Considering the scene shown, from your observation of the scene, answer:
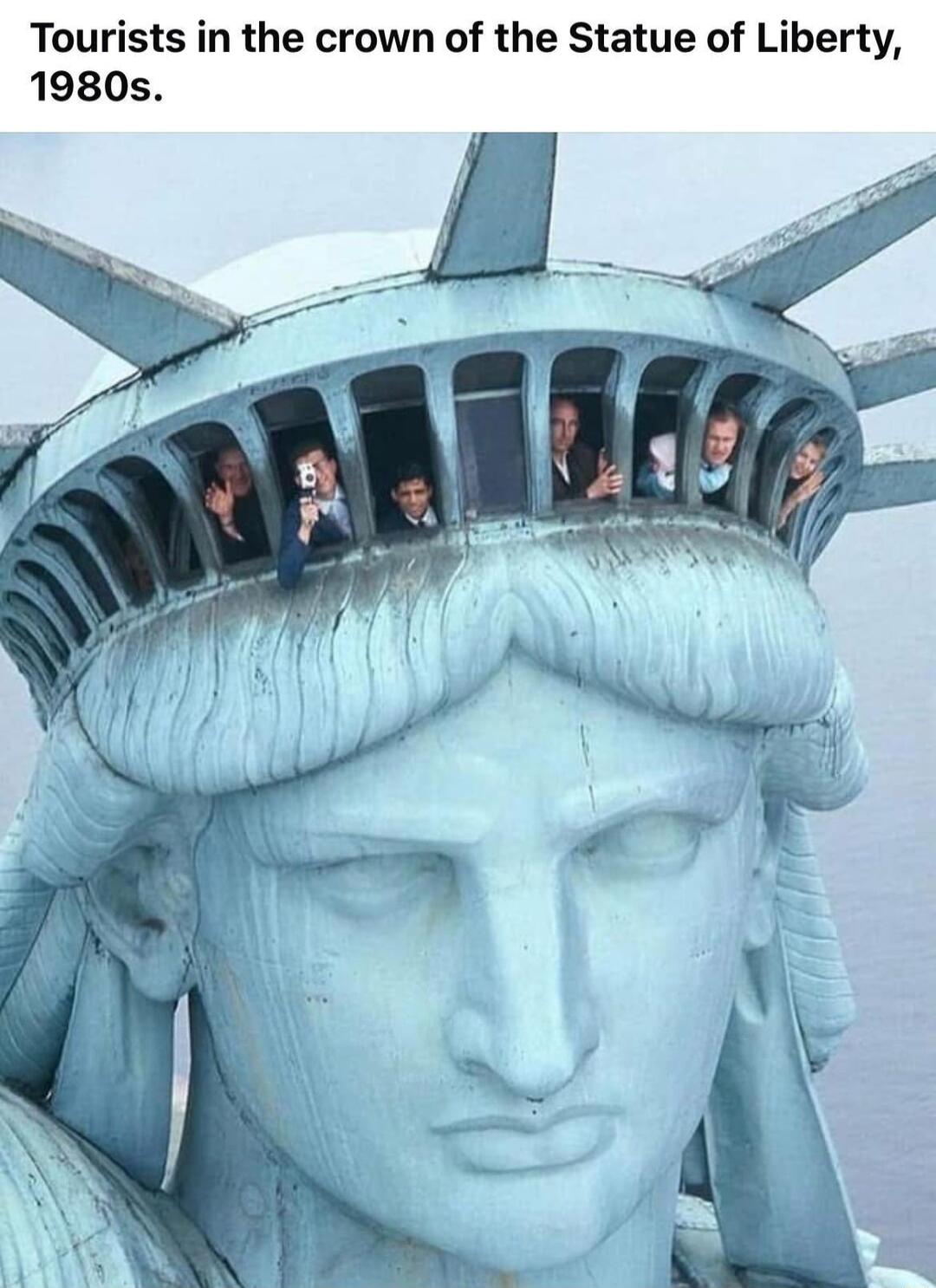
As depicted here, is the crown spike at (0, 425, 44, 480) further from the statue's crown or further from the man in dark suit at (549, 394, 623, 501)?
the man in dark suit at (549, 394, 623, 501)

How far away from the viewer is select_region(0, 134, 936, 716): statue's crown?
5.22 feet

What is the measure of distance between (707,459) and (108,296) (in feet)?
1.50

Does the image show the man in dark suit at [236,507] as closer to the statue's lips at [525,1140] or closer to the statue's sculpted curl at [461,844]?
the statue's sculpted curl at [461,844]

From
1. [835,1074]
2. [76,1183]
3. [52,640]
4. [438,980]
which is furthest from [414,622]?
[835,1074]

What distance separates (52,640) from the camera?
1873 mm

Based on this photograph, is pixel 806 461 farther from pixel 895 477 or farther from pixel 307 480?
pixel 307 480

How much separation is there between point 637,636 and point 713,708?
9 cm

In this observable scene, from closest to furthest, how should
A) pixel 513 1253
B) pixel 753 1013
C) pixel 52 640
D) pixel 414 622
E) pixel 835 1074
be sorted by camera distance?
pixel 414 622, pixel 513 1253, pixel 52 640, pixel 753 1013, pixel 835 1074

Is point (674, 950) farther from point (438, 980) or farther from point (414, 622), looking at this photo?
point (414, 622)

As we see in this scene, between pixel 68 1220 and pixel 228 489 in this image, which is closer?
pixel 228 489

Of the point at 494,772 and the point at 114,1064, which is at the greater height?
the point at 494,772

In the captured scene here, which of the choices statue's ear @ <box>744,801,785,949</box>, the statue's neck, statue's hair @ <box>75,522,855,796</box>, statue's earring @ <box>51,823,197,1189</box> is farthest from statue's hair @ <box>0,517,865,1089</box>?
the statue's neck

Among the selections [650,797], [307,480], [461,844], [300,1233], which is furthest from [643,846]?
[300,1233]

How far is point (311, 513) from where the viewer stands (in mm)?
1641
